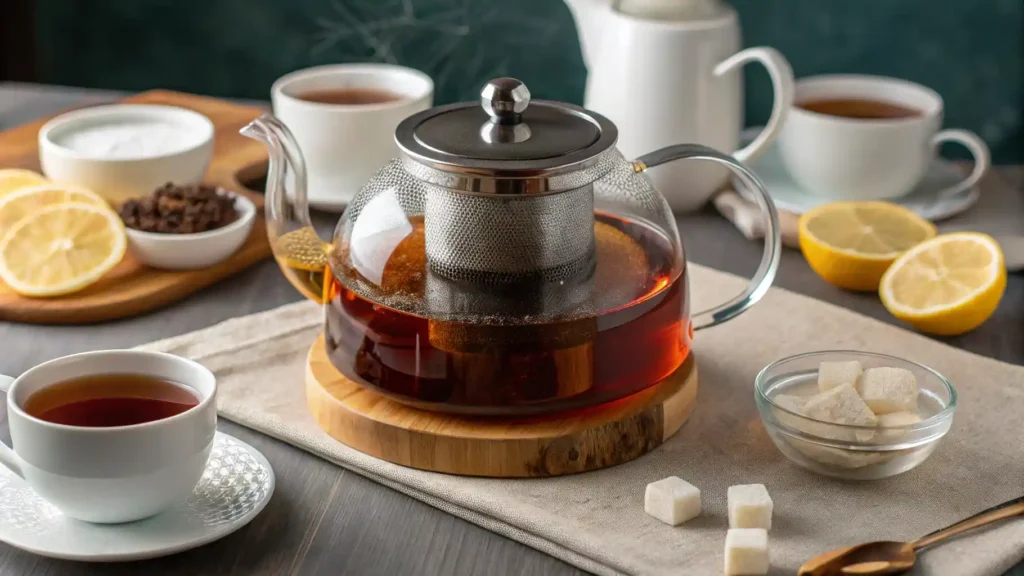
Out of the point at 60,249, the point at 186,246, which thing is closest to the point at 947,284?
the point at 186,246

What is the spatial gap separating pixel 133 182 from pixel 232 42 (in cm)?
78

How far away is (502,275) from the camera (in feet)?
3.29

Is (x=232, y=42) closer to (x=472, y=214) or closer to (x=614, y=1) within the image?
(x=614, y=1)

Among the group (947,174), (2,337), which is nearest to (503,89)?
(2,337)

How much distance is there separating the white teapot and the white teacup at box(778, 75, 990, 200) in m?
0.08

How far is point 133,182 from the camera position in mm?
1466

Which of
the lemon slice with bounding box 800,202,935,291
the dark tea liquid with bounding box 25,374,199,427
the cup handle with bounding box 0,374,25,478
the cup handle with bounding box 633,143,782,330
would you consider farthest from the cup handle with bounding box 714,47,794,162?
the cup handle with bounding box 0,374,25,478

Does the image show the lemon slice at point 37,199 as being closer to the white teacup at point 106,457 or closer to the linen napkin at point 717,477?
the linen napkin at point 717,477

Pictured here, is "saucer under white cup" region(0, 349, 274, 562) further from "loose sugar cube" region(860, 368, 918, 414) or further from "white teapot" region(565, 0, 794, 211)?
"white teapot" region(565, 0, 794, 211)

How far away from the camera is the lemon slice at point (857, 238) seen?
1.39m

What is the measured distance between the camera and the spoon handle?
0.88 m

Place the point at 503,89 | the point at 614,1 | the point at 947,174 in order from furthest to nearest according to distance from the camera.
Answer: the point at 947,174, the point at 614,1, the point at 503,89

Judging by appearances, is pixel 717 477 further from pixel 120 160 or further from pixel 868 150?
pixel 120 160

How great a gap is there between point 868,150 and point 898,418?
2.18ft
